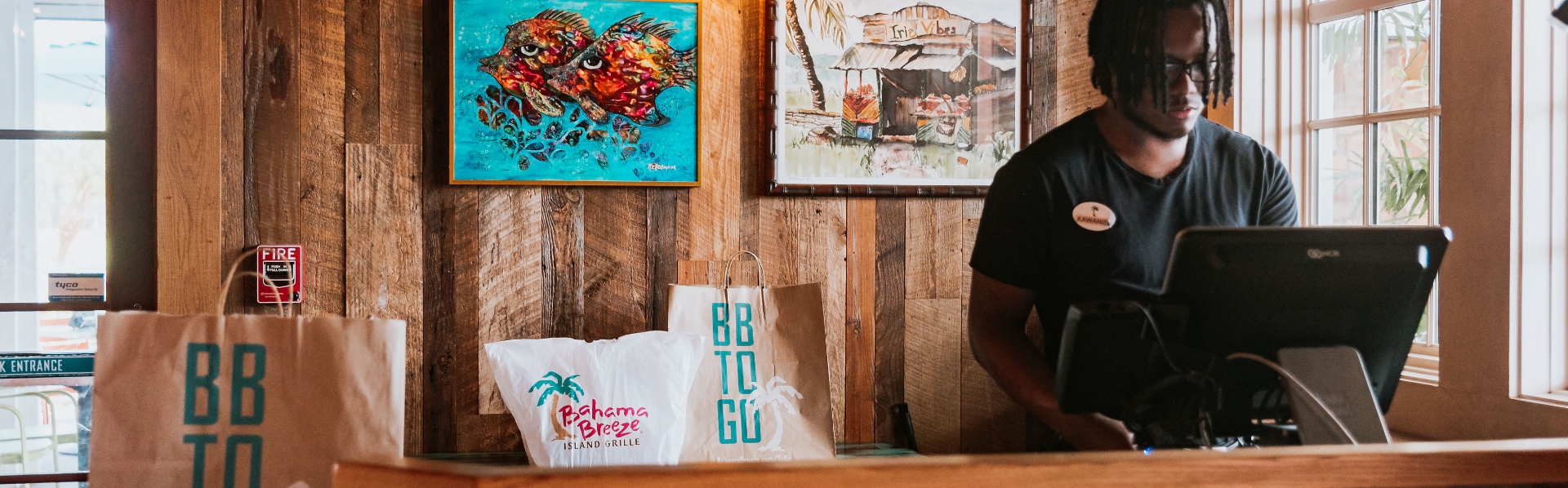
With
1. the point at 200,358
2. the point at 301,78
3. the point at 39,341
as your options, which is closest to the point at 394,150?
the point at 301,78

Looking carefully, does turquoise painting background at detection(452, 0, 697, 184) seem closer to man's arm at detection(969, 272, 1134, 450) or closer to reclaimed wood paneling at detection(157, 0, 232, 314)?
reclaimed wood paneling at detection(157, 0, 232, 314)

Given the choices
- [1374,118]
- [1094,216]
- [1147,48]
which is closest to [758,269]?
[1094,216]

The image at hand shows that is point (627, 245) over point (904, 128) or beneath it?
beneath

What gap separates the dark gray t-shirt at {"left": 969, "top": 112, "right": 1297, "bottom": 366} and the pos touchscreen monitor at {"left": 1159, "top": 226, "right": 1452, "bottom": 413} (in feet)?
1.38

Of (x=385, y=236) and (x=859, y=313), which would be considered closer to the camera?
(x=385, y=236)

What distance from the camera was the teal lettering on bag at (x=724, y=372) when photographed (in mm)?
1882

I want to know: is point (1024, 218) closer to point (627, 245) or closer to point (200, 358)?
point (627, 245)

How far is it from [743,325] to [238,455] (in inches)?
38.6

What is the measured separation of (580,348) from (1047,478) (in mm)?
1298

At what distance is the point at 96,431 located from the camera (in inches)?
52.0

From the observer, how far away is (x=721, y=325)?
1.92m

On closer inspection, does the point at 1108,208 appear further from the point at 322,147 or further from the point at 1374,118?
the point at 322,147

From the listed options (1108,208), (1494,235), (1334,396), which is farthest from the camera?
(1108,208)

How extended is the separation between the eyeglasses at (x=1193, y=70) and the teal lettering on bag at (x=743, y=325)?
99cm
